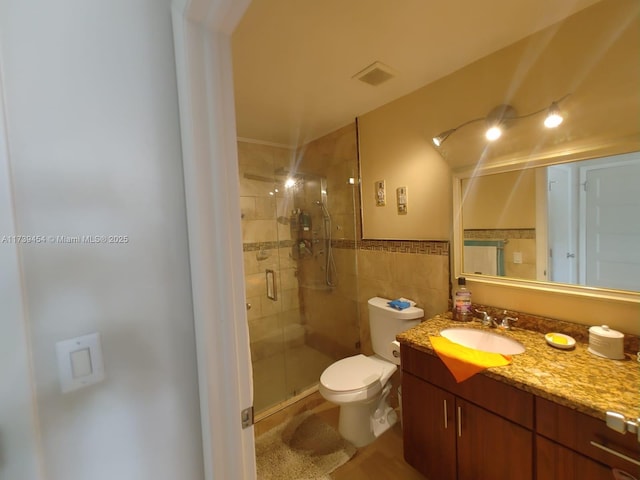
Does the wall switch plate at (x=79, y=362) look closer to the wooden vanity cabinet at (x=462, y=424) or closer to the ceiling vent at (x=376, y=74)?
the wooden vanity cabinet at (x=462, y=424)

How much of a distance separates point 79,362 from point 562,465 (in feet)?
5.01

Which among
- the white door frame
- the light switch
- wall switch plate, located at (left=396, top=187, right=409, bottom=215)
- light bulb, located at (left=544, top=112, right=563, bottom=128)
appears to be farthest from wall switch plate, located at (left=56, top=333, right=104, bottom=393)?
light bulb, located at (left=544, top=112, right=563, bottom=128)

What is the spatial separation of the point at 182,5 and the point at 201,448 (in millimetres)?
1045

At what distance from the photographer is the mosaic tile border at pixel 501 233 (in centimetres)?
142

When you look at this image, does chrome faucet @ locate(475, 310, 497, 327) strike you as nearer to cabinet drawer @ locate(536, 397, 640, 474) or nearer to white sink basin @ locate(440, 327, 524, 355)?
white sink basin @ locate(440, 327, 524, 355)

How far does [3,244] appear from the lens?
0.46 metres

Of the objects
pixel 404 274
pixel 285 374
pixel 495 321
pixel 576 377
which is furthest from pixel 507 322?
pixel 285 374

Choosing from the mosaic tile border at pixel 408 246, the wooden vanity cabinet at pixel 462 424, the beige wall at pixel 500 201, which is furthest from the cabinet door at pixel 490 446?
the beige wall at pixel 500 201

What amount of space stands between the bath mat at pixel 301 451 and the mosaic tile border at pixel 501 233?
158 cm

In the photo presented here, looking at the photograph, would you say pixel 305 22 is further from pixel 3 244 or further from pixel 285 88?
pixel 3 244

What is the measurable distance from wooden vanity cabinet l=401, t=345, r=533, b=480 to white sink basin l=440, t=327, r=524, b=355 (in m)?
0.28

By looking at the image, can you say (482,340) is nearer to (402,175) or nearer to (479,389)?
(479,389)

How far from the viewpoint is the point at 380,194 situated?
210 cm

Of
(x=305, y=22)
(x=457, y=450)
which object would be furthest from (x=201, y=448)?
(x=305, y=22)
